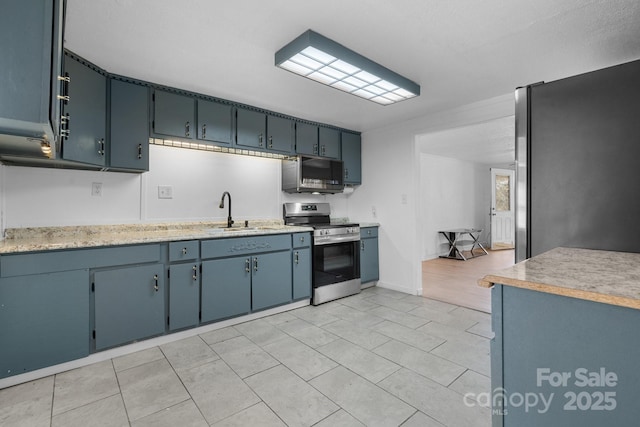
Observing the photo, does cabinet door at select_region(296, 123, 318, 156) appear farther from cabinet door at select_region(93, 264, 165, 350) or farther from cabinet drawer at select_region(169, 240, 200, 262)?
cabinet door at select_region(93, 264, 165, 350)

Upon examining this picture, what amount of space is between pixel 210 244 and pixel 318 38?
1.88 meters

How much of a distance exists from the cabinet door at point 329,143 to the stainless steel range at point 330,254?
75 cm

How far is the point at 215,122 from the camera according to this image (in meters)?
3.05

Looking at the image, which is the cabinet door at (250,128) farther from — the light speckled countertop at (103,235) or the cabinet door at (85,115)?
the cabinet door at (85,115)

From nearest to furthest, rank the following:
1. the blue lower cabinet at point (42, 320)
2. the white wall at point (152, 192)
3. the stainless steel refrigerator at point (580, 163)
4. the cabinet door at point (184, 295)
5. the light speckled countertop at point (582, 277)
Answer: the light speckled countertop at point (582, 277) → the stainless steel refrigerator at point (580, 163) → the blue lower cabinet at point (42, 320) → the white wall at point (152, 192) → the cabinet door at point (184, 295)

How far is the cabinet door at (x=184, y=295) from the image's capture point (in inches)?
97.0

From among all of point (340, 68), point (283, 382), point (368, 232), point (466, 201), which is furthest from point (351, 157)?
point (466, 201)

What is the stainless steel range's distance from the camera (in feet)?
11.4

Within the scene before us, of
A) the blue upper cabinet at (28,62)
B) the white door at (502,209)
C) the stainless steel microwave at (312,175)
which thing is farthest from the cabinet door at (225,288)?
the white door at (502,209)

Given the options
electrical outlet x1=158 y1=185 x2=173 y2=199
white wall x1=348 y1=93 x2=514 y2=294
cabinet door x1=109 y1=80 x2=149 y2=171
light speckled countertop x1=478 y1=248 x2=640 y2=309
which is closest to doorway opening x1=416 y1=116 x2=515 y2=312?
white wall x1=348 y1=93 x2=514 y2=294

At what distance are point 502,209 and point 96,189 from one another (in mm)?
8744

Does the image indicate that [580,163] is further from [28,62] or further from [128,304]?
[128,304]

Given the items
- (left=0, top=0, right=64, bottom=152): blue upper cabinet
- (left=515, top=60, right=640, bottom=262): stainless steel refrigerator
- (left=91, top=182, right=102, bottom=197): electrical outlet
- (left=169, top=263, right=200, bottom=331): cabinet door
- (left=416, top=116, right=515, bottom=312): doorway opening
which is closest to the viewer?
(left=0, top=0, right=64, bottom=152): blue upper cabinet

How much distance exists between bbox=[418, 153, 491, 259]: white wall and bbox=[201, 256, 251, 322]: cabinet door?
14.0 feet
